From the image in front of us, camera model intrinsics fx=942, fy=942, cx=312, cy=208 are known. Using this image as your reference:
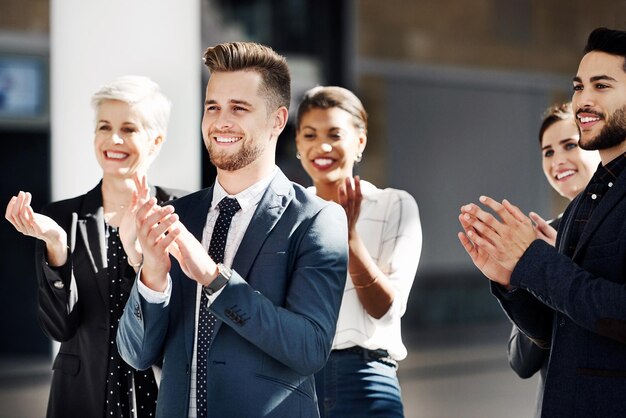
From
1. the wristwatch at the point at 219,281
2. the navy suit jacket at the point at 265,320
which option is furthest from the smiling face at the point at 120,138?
the wristwatch at the point at 219,281

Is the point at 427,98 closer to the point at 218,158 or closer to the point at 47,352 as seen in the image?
the point at 47,352

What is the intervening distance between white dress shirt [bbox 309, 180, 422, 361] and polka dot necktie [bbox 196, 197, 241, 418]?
770 mm

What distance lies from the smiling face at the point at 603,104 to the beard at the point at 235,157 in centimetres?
77

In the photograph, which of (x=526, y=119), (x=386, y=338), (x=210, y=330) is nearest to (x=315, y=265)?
(x=210, y=330)

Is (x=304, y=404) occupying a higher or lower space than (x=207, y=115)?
lower

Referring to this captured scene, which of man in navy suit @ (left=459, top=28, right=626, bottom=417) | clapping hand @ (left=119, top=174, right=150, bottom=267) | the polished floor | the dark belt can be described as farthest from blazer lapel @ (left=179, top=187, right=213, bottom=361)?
the polished floor

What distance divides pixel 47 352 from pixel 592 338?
719 cm

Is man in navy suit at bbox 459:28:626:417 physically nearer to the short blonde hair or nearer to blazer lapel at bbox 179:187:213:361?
blazer lapel at bbox 179:187:213:361

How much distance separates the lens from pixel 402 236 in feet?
9.43

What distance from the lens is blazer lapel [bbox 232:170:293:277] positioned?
2.05 metres

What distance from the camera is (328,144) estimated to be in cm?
289

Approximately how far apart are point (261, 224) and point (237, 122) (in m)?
0.24

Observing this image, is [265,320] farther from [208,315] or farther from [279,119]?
[279,119]

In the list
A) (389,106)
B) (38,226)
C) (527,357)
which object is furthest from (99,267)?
(389,106)
